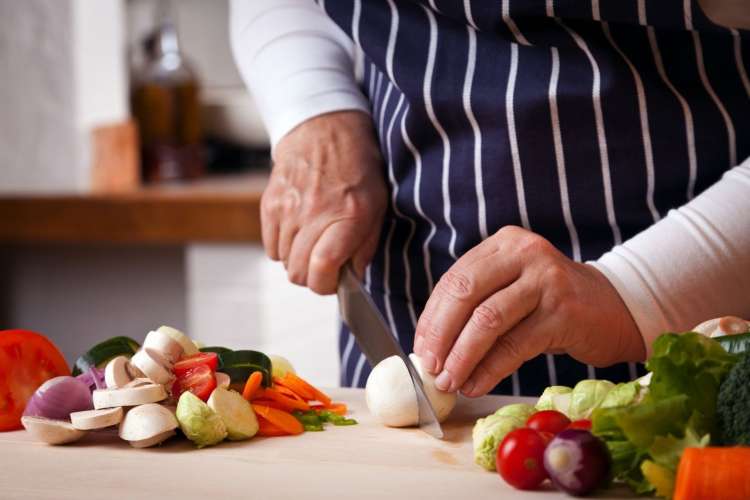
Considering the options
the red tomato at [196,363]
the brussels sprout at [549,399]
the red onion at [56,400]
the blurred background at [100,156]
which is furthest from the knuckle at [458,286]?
the blurred background at [100,156]

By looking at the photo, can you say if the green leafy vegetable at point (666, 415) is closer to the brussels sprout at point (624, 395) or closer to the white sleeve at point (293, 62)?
the brussels sprout at point (624, 395)

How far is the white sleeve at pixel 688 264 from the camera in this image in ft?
3.24

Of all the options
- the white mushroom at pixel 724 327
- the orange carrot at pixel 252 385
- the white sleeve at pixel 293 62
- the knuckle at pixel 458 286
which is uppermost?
the white sleeve at pixel 293 62

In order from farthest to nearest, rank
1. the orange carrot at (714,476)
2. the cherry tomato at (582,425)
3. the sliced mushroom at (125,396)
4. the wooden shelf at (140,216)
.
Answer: the wooden shelf at (140,216) < the sliced mushroom at (125,396) < the cherry tomato at (582,425) < the orange carrot at (714,476)

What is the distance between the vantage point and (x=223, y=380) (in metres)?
0.94

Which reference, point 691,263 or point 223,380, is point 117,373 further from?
point 691,263

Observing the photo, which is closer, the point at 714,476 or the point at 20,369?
the point at 714,476

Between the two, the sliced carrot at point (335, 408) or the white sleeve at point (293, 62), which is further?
the white sleeve at point (293, 62)

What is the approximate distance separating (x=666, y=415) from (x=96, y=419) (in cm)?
45

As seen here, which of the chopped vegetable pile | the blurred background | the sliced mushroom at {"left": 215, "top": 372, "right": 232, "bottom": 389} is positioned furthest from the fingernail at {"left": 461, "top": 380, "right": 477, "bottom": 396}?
the blurred background

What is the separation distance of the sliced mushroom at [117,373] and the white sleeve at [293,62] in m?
0.44

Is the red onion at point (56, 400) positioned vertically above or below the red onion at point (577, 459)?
above

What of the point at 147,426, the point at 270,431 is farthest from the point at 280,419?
the point at 147,426

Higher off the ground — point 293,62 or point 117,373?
point 293,62
